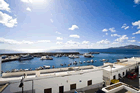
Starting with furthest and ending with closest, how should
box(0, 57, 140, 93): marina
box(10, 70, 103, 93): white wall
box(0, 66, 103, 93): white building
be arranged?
box(10, 70, 103, 93): white wall
box(0, 66, 103, 93): white building
box(0, 57, 140, 93): marina

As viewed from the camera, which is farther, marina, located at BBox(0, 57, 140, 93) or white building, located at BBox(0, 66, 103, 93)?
white building, located at BBox(0, 66, 103, 93)

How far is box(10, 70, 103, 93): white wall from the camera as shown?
859 centimetres

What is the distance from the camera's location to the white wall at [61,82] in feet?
28.2

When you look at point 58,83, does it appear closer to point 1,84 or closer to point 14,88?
point 14,88

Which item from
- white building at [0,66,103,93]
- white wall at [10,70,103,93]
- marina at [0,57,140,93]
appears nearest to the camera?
marina at [0,57,140,93]

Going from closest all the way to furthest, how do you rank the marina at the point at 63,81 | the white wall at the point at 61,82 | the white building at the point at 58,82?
the marina at the point at 63,81 < the white building at the point at 58,82 < the white wall at the point at 61,82

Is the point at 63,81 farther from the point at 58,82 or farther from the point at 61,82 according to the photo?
the point at 58,82

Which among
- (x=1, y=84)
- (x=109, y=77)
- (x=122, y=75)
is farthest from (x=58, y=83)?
(x=122, y=75)

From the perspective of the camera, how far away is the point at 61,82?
9992 millimetres

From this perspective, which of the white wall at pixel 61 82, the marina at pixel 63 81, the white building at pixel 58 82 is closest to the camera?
the marina at pixel 63 81

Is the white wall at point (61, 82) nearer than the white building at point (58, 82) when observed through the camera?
No

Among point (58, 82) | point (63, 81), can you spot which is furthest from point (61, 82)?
point (58, 82)

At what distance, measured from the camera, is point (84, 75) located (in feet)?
37.6

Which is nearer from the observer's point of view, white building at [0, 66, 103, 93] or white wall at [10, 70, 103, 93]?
white building at [0, 66, 103, 93]
